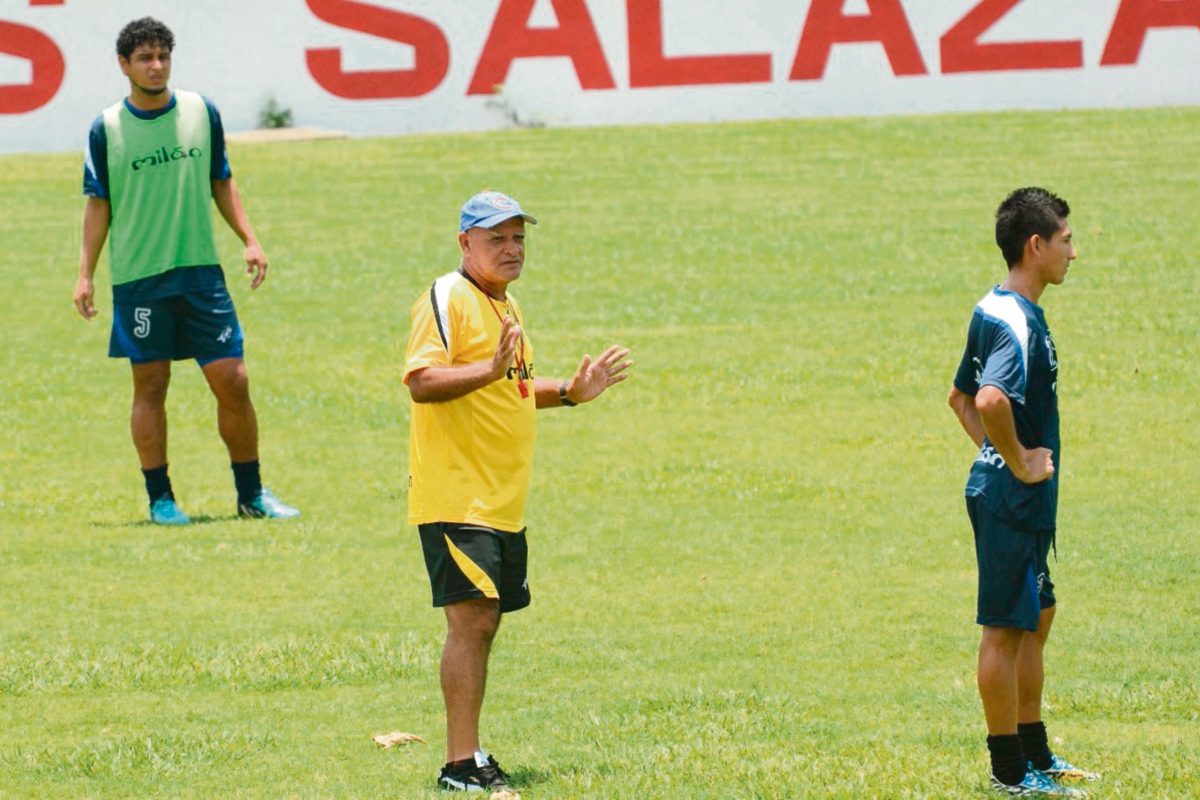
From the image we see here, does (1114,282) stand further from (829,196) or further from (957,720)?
(957,720)

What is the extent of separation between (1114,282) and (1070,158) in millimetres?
6834

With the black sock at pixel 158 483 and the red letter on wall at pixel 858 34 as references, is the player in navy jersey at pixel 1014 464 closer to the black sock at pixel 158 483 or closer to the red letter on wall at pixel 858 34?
the black sock at pixel 158 483

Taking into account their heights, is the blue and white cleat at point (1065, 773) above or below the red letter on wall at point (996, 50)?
below

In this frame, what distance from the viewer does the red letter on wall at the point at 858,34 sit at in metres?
28.0

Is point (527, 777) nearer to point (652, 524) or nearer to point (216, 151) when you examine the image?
point (652, 524)

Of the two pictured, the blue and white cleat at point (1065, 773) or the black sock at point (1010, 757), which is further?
the blue and white cleat at point (1065, 773)

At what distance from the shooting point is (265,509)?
10.6 m

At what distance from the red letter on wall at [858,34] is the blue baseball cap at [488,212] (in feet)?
75.3

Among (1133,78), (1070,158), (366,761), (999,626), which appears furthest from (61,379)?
(1133,78)

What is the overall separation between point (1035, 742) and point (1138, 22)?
23980 mm

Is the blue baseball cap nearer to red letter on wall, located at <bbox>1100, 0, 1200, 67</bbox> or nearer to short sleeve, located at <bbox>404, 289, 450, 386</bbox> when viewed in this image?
short sleeve, located at <bbox>404, 289, 450, 386</bbox>

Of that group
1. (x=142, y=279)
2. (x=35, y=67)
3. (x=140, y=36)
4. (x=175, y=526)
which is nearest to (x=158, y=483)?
(x=175, y=526)

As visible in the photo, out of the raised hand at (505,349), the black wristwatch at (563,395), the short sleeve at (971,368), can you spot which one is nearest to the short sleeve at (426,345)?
the raised hand at (505,349)

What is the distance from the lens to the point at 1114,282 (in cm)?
1758
